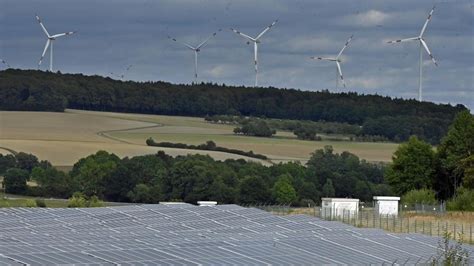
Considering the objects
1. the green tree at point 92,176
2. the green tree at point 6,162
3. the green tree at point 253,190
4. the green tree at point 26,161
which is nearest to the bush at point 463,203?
the green tree at point 253,190

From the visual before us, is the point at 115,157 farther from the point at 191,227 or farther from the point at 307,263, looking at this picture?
the point at 307,263

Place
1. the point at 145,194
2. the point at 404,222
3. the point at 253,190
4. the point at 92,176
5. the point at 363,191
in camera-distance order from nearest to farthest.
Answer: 1. the point at 404,222
2. the point at 253,190
3. the point at 145,194
4. the point at 363,191
5. the point at 92,176

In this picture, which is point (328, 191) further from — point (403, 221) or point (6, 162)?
point (403, 221)

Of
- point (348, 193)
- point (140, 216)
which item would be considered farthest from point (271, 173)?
point (140, 216)

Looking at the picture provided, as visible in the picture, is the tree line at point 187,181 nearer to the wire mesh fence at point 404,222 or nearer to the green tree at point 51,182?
the green tree at point 51,182

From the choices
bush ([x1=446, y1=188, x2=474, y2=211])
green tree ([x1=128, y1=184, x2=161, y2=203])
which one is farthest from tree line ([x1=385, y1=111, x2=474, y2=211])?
green tree ([x1=128, y1=184, x2=161, y2=203])

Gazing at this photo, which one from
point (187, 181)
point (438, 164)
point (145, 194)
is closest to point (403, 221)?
point (438, 164)

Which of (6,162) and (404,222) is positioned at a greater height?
(404,222)
